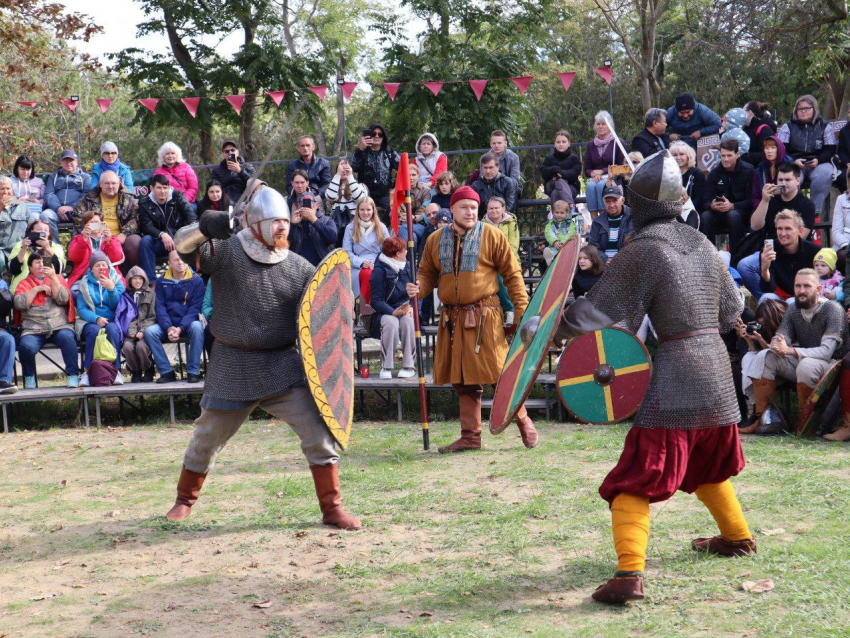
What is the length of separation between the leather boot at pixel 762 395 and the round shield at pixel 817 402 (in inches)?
9.5

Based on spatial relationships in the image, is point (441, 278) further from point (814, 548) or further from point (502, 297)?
point (814, 548)

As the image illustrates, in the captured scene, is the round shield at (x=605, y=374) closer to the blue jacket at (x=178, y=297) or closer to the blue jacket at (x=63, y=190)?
the blue jacket at (x=178, y=297)

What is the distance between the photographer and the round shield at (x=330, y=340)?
4.58 meters

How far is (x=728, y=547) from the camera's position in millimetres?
3959

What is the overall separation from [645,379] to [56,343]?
5766 mm

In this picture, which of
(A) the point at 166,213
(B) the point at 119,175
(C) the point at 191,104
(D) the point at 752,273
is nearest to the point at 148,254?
(A) the point at 166,213

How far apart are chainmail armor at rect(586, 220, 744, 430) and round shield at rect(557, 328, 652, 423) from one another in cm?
37

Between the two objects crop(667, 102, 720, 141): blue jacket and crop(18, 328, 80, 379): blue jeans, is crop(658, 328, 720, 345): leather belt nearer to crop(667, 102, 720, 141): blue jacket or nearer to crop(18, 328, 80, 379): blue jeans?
crop(18, 328, 80, 379): blue jeans

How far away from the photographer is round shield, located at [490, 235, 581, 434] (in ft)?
11.6

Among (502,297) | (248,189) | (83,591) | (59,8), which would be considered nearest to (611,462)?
(502,297)

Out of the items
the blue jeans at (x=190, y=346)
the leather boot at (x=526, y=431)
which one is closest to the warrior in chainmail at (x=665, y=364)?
the leather boot at (x=526, y=431)

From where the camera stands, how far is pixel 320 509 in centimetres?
503

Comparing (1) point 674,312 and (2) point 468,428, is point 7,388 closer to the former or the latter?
(2) point 468,428

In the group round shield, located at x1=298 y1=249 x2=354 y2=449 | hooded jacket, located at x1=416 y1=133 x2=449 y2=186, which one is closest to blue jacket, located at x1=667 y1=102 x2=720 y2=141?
hooded jacket, located at x1=416 y1=133 x2=449 y2=186
